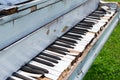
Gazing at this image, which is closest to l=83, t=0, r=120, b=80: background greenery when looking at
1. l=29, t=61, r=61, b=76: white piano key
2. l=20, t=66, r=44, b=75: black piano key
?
l=29, t=61, r=61, b=76: white piano key

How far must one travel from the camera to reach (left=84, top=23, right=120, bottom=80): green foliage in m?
4.85

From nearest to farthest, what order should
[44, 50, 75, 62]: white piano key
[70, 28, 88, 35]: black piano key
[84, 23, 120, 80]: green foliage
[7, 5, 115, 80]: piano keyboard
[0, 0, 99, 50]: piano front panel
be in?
[0, 0, 99, 50]: piano front panel, [7, 5, 115, 80]: piano keyboard, [44, 50, 75, 62]: white piano key, [70, 28, 88, 35]: black piano key, [84, 23, 120, 80]: green foliage

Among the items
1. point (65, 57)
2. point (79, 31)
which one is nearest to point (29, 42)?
point (65, 57)

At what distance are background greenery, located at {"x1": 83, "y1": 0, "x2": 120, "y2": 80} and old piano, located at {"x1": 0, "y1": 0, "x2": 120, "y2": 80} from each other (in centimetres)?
149

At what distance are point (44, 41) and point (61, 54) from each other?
0.21 meters

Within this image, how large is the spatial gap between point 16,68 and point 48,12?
0.68 metres

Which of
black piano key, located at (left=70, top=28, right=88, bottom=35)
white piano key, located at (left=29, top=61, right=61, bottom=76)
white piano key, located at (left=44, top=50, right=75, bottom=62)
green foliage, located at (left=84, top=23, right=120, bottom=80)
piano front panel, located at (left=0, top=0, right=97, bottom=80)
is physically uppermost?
piano front panel, located at (left=0, top=0, right=97, bottom=80)

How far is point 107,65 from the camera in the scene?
5.27m

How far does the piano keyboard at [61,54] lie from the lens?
7.25 ft

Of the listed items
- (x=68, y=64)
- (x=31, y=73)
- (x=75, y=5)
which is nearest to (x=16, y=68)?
(x=31, y=73)

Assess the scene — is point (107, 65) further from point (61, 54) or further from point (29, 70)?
point (29, 70)

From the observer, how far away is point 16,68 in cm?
224

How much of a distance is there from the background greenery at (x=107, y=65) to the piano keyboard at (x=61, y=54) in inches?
52.4

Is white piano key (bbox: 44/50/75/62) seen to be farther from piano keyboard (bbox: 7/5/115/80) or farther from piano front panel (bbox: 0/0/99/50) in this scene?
piano front panel (bbox: 0/0/99/50)
